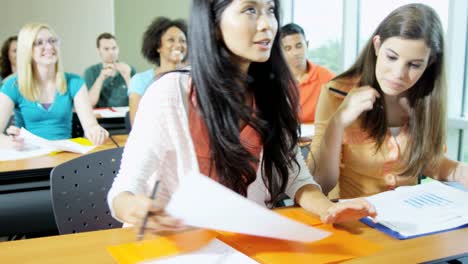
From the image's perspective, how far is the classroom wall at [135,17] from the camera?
5727mm

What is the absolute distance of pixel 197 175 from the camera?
771 mm

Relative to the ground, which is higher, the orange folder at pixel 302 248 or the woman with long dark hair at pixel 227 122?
the woman with long dark hair at pixel 227 122

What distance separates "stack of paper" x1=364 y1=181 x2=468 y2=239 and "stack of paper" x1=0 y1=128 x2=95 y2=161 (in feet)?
4.56

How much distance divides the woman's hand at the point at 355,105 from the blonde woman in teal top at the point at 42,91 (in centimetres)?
155

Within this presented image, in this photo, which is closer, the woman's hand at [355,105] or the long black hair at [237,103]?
the long black hair at [237,103]

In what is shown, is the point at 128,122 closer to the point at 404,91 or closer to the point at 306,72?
the point at 306,72

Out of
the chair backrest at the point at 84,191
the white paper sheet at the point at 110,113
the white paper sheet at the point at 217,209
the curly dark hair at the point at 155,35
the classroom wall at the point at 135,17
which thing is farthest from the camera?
the classroom wall at the point at 135,17

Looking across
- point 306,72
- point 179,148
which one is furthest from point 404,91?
point 306,72

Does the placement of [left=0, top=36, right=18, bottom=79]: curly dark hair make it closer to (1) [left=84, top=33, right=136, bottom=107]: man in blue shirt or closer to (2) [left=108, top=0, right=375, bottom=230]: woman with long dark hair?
(1) [left=84, top=33, right=136, bottom=107]: man in blue shirt

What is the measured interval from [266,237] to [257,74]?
50 centimetres

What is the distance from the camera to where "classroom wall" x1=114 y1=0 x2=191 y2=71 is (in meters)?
5.73

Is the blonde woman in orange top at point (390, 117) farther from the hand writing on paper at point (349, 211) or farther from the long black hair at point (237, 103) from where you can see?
the hand writing on paper at point (349, 211)

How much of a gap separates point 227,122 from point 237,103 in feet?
0.18

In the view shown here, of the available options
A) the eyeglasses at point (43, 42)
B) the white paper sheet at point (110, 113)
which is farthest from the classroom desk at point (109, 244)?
the white paper sheet at point (110, 113)
